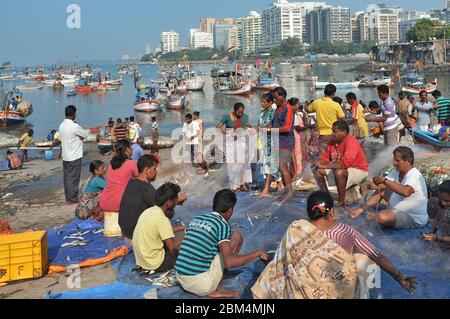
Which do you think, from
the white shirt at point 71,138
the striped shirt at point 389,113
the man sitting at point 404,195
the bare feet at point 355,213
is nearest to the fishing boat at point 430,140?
the striped shirt at point 389,113

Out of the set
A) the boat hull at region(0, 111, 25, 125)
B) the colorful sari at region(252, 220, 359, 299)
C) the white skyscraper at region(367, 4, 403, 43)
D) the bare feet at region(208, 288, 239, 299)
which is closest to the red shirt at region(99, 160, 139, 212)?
the bare feet at region(208, 288, 239, 299)

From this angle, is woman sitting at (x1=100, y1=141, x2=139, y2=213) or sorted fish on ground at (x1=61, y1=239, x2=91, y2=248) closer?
sorted fish on ground at (x1=61, y1=239, x2=91, y2=248)

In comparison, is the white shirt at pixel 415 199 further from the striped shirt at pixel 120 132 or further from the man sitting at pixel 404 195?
the striped shirt at pixel 120 132

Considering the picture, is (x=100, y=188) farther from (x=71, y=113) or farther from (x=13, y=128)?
(x=13, y=128)

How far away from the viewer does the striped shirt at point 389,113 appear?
955 centimetres

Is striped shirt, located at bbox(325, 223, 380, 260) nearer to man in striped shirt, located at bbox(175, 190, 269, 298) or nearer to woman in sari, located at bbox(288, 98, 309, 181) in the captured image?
man in striped shirt, located at bbox(175, 190, 269, 298)

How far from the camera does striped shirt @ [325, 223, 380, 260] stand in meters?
3.76

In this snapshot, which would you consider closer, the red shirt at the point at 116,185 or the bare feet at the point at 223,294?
→ the bare feet at the point at 223,294

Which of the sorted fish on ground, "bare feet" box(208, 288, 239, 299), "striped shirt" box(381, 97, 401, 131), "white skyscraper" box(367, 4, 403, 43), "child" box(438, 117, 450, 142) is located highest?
"white skyscraper" box(367, 4, 403, 43)

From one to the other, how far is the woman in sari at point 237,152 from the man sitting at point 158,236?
3.61 m

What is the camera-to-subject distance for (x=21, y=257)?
16.9ft

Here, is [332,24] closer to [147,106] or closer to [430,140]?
[147,106]

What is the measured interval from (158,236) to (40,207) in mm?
4884
